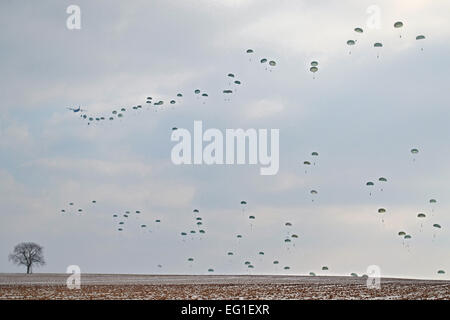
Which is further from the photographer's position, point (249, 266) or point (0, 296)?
point (249, 266)
